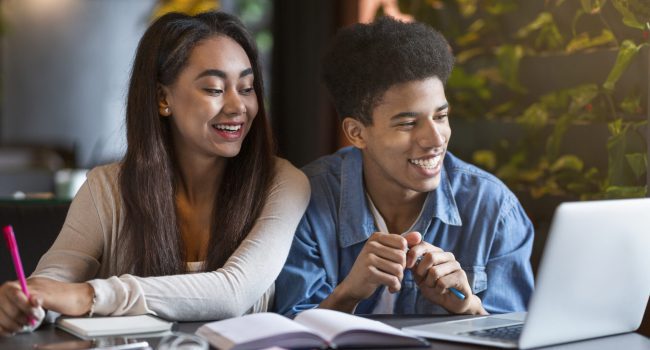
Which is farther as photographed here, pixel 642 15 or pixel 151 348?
pixel 642 15

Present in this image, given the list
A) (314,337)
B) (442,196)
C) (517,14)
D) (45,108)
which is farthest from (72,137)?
(314,337)

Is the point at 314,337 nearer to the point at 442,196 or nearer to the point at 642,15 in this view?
the point at 442,196

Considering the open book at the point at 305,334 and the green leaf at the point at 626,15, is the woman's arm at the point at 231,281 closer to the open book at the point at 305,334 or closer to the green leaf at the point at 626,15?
the open book at the point at 305,334

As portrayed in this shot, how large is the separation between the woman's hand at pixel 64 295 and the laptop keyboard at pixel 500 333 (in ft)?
2.31

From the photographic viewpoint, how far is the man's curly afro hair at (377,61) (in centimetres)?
202

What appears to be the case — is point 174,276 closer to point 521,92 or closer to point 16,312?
point 16,312

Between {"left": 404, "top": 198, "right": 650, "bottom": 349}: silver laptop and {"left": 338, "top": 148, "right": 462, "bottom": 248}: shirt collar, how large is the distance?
1.45 feet

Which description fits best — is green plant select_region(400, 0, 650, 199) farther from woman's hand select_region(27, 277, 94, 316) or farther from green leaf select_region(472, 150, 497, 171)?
woman's hand select_region(27, 277, 94, 316)

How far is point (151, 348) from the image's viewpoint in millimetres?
1491

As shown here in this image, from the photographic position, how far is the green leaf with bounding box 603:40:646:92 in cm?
216

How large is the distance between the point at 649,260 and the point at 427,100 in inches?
23.3

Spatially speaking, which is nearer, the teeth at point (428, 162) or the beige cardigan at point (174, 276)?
the beige cardigan at point (174, 276)

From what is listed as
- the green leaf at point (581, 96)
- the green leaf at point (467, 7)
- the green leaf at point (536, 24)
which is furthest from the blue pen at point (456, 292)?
the green leaf at point (467, 7)

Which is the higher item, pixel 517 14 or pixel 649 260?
pixel 517 14
